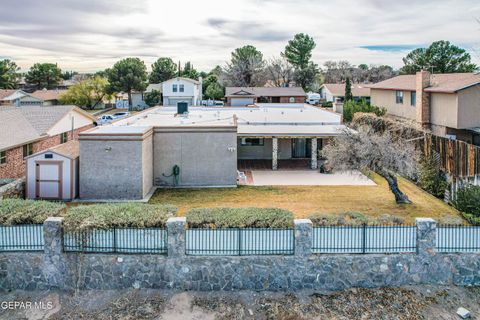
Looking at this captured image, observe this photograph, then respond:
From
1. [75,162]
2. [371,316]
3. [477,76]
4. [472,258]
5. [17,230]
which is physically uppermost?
[477,76]

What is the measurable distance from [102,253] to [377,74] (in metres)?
95.6

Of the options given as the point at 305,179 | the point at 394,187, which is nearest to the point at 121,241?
the point at 394,187

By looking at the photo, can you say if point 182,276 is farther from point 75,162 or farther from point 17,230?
point 75,162

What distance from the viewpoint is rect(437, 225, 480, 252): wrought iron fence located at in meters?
13.9

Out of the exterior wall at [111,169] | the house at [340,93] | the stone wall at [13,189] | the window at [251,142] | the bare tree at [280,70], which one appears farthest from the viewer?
the bare tree at [280,70]

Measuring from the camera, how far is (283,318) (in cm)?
1248

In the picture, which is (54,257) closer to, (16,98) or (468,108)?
(468,108)

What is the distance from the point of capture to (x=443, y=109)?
→ 29375 mm

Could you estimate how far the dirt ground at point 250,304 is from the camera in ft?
41.6

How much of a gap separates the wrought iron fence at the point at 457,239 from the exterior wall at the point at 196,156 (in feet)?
40.8

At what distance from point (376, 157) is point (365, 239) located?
7.56m

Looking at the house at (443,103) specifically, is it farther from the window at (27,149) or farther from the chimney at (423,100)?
the window at (27,149)

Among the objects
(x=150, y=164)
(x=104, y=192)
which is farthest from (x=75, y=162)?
(x=150, y=164)

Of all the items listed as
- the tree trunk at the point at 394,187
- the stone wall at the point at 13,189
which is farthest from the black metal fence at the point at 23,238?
the tree trunk at the point at 394,187
